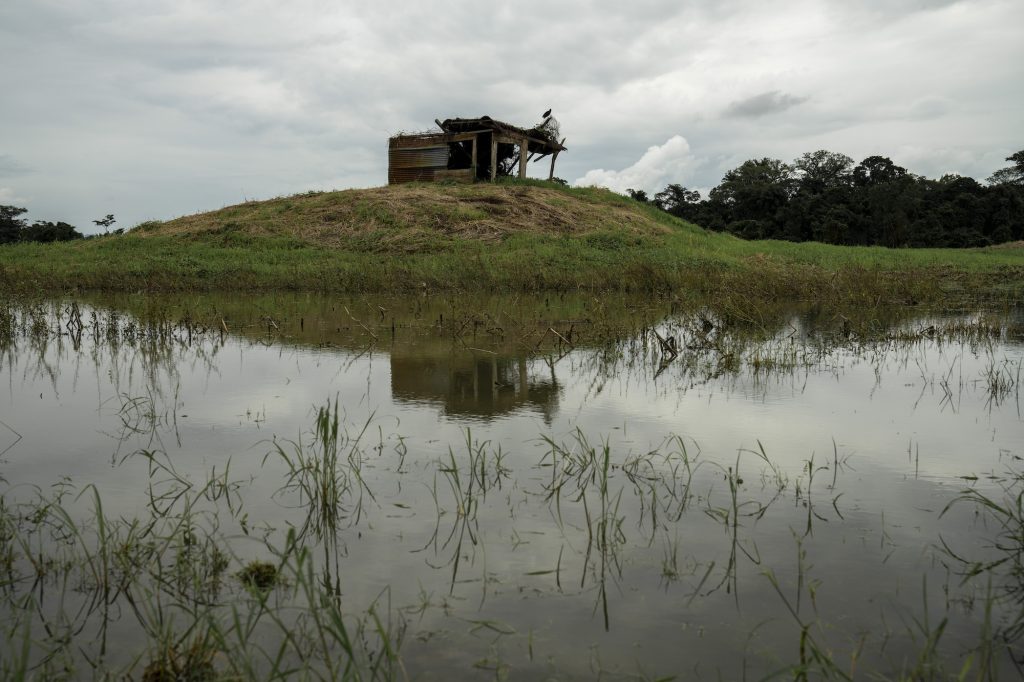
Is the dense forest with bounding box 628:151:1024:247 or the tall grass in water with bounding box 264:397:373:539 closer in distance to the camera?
the tall grass in water with bounding box 264:397:373:539

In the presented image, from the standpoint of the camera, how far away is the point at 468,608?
2.56m

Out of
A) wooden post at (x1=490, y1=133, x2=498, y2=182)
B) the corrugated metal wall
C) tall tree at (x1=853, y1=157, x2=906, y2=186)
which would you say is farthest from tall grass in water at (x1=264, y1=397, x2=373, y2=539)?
tall tree at (x1=853, y1=157, x2=906, y2=186)

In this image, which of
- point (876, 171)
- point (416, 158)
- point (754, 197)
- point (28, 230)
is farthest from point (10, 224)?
point (876, 171)

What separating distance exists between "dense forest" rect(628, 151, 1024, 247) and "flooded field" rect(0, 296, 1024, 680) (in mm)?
48995

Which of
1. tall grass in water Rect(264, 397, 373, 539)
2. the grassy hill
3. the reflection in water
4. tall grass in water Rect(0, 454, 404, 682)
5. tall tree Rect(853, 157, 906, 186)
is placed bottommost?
tall grass in water Rect(0, 454, 404, 682)

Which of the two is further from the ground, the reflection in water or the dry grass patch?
the dry grass patch

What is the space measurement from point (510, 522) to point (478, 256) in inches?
649

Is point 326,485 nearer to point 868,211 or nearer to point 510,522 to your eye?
point 510,522

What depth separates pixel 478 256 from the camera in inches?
768

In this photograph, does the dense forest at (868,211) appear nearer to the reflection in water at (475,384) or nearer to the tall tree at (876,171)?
the tall tree at (876,171)

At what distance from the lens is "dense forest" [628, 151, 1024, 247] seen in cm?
4984

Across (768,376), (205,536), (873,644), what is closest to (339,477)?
(205,536)

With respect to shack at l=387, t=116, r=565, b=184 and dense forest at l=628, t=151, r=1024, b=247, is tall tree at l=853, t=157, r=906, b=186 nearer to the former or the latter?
dense forest at l=628, t=151, r=1024, b=247

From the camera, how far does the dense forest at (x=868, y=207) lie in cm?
4984
